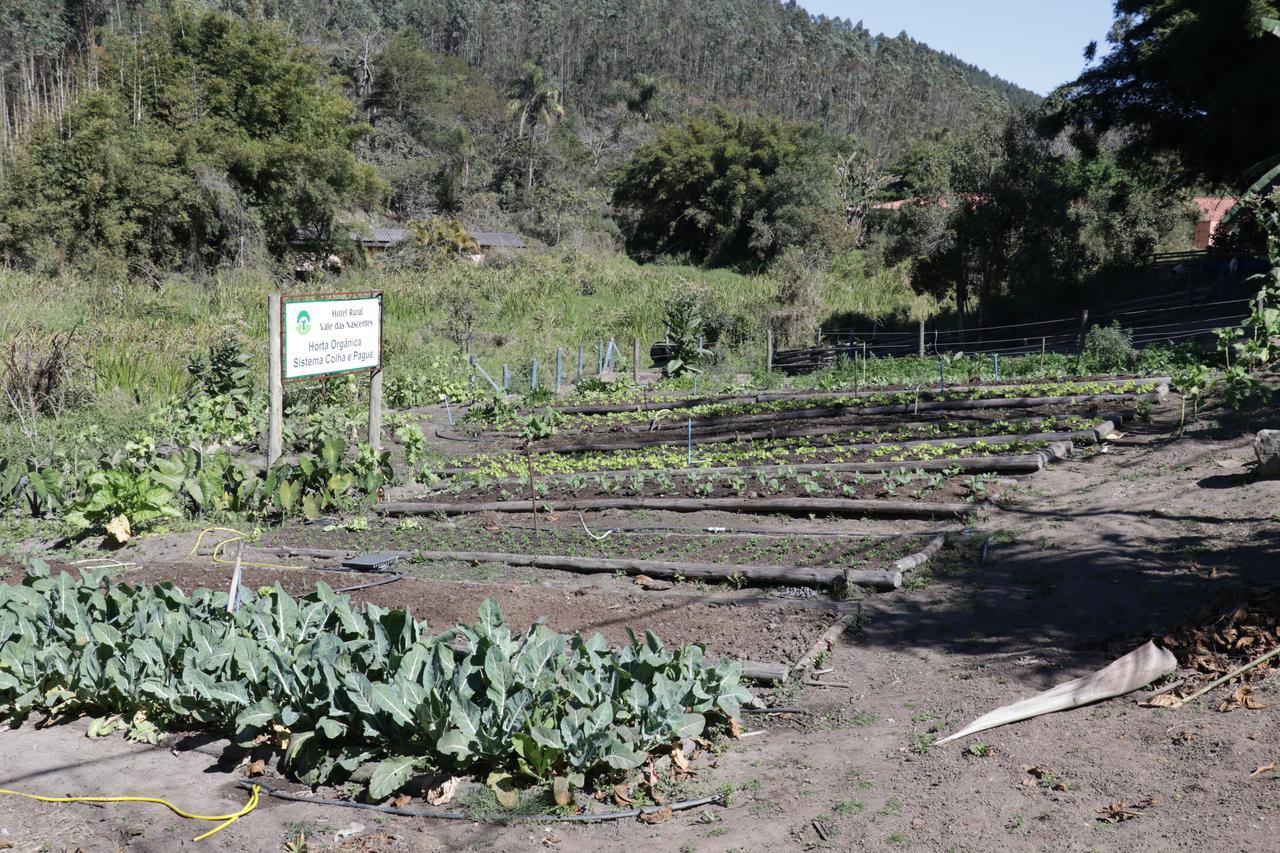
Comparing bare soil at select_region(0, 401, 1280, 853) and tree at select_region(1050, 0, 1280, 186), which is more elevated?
tree at select_region(1050, 0, 1280, 186)

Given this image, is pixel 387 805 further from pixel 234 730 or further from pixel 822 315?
pixel 822 315

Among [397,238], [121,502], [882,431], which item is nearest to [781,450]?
[882,431]

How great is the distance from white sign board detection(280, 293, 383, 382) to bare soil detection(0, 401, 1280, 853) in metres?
3.82

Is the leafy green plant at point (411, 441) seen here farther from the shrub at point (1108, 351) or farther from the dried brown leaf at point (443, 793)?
the shrub at point (1108, 351)

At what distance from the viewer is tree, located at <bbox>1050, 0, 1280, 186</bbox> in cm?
2041

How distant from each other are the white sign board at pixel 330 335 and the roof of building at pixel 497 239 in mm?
29655

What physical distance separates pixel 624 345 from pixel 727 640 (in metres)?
20.5

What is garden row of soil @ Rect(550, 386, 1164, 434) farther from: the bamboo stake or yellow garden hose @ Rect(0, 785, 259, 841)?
yellow garden hose @ Rect(0, 785, 259, 841)

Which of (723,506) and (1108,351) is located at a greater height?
(1108,351)

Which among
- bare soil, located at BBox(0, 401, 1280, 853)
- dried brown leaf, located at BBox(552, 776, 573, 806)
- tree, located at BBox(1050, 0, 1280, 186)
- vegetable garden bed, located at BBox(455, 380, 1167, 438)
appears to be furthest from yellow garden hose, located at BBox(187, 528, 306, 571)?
tree, located at BBox(1050, 0, 1280, 186)

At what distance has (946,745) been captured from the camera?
4.48 meters

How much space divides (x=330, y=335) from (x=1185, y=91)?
21.8m

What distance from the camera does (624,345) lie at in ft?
86.2

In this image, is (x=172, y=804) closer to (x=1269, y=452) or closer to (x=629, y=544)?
(x=629, y=544)
